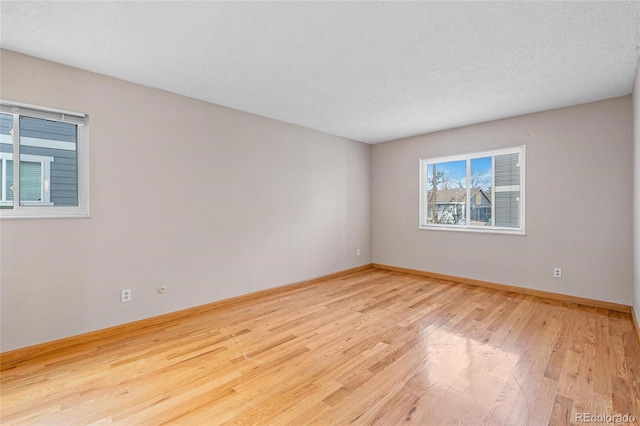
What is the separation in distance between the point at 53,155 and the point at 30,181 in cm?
28

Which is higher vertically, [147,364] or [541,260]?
[541,260]

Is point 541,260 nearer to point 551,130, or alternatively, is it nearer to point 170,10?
point 551,130

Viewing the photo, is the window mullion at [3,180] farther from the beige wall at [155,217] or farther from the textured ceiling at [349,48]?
the textured ceiling at [349,48]

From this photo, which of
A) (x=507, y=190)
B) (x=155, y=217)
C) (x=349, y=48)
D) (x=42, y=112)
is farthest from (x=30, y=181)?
(x=507, y=190)

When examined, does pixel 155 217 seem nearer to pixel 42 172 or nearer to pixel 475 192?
pixel 42 172

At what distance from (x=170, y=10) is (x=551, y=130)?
4.39 metres

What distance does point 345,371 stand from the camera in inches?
84.3

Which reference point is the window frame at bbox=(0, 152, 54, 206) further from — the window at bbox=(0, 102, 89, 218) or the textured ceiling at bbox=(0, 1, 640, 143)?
the textured ceiling at bbox=(0, 1, 640, 143)

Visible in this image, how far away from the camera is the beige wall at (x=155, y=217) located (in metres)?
2.43

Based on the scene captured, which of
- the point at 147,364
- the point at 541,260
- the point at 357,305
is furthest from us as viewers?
the point at 541,260

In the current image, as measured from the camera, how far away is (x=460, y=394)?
6.15ft

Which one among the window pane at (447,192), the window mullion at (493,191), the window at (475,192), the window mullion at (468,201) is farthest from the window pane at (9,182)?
the window mullion at (493,191)

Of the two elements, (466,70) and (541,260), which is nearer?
(466,70)

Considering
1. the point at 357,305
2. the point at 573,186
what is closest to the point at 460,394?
the point at 357,305
